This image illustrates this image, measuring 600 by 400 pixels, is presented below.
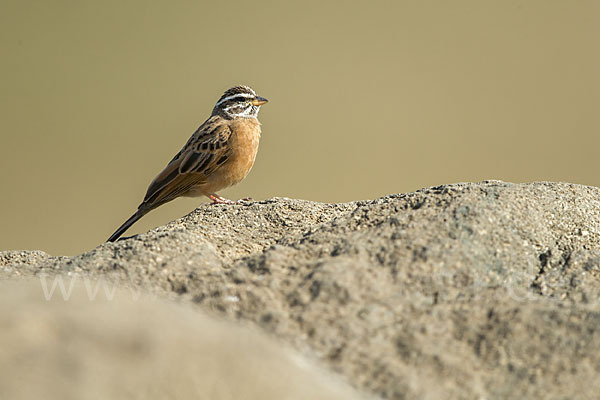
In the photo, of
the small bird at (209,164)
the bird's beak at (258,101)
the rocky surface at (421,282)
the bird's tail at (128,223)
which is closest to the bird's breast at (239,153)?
the small bird at (209,164)

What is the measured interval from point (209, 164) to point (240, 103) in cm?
128

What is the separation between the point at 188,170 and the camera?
8312 millimetres

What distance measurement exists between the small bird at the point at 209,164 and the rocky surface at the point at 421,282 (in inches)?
122

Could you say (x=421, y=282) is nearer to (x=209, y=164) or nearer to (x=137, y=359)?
(x=137, y=359)

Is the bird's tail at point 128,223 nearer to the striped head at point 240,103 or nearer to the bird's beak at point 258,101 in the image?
the striped head at point 240,103

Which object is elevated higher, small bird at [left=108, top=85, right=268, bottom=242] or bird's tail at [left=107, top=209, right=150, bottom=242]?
small bird at [left=108, top=85, right=268, bottom=242]

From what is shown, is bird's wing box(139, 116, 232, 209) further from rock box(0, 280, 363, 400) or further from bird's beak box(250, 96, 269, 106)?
rock box(0, 280, 363, 400)

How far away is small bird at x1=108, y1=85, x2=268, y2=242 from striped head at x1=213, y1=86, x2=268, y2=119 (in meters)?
0.16

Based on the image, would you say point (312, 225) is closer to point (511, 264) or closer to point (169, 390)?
point (511, 264)

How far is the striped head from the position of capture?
9.17m

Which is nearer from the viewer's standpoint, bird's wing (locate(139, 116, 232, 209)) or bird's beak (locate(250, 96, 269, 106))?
bird's wing (locate(139, 116, 232, 209))

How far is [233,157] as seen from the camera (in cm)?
843

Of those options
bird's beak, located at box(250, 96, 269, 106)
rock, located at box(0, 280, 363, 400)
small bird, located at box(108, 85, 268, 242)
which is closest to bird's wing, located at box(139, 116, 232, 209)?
small bird, located at box(108, 85, 268, 242)

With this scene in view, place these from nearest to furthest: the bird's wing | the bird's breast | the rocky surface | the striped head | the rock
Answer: the rock, the rocky surface, the bird's wing, the bird's breast, the striped head
